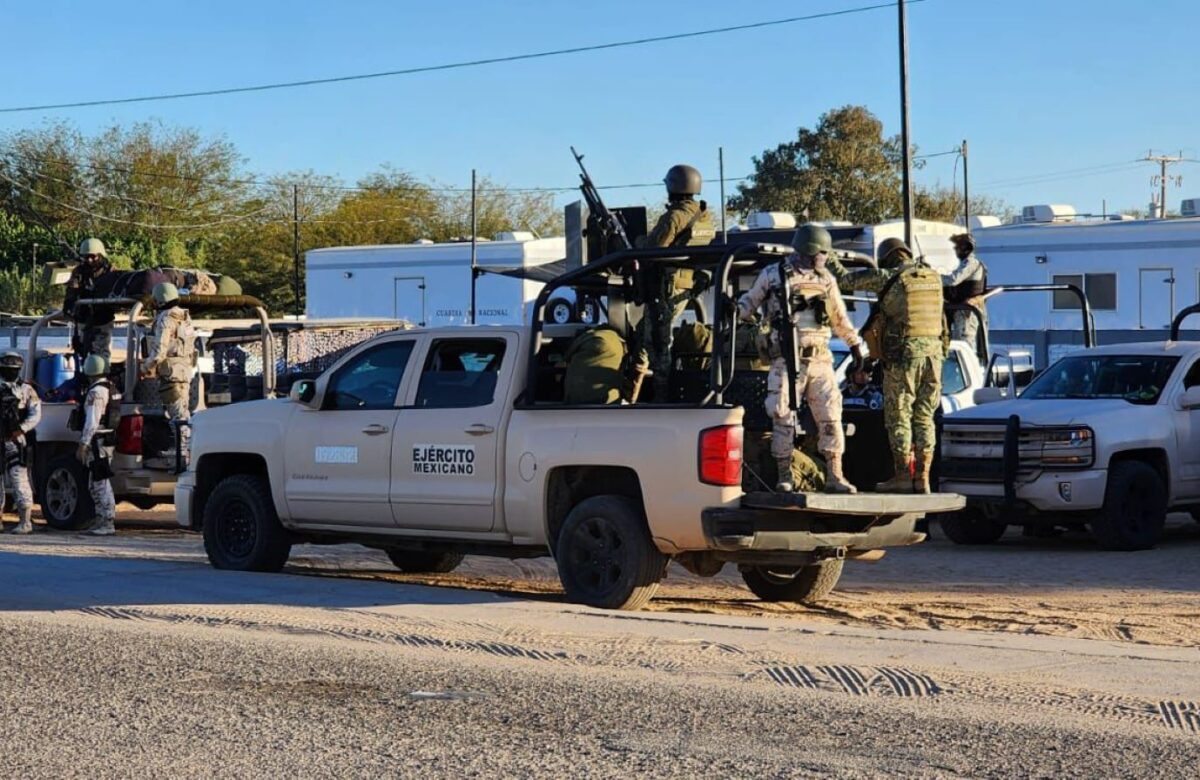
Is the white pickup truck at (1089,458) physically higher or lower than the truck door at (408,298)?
lower

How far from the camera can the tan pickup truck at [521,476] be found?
10.5 meters

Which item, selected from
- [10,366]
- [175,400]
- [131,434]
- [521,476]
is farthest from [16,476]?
[521,476]

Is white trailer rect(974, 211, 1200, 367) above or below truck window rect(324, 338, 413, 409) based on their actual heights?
above

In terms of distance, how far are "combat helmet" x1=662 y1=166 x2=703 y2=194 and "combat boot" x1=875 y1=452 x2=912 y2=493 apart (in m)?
2.27

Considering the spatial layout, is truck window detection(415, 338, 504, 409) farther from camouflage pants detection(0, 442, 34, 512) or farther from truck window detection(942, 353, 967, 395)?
truck window detection(942, 353, 967, 395)

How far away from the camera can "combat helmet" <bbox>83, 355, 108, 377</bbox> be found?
1678cm

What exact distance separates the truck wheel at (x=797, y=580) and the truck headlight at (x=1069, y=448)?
12.4ft

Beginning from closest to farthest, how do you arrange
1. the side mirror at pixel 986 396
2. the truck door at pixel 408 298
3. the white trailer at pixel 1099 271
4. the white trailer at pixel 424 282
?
the side mirror at pixel 986 396, the white trailer at pixel 1099 271, the white trailer at pixel 424 282, the truck door at pixel 408 298

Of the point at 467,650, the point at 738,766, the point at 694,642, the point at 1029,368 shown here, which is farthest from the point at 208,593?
the point at 1029,368

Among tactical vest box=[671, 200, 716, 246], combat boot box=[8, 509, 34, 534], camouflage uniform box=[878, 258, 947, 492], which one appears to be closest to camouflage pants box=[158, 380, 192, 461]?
combat boot box=[8, 509, 34, 534]

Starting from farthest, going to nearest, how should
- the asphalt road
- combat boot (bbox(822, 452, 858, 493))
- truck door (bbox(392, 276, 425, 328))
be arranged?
truck door (bbox(392, 276, 425, 328)) → combat boot (bbox(822, 452, 858, 493)) → the asphalt road

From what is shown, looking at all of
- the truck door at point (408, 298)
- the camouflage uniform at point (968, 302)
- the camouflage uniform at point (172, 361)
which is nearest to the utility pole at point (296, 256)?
the truck door at point (408, 298)

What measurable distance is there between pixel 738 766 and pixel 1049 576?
7.29m

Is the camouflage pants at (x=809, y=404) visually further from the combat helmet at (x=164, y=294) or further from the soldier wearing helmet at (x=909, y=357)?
the combat helmet at (x=164, y=294)
